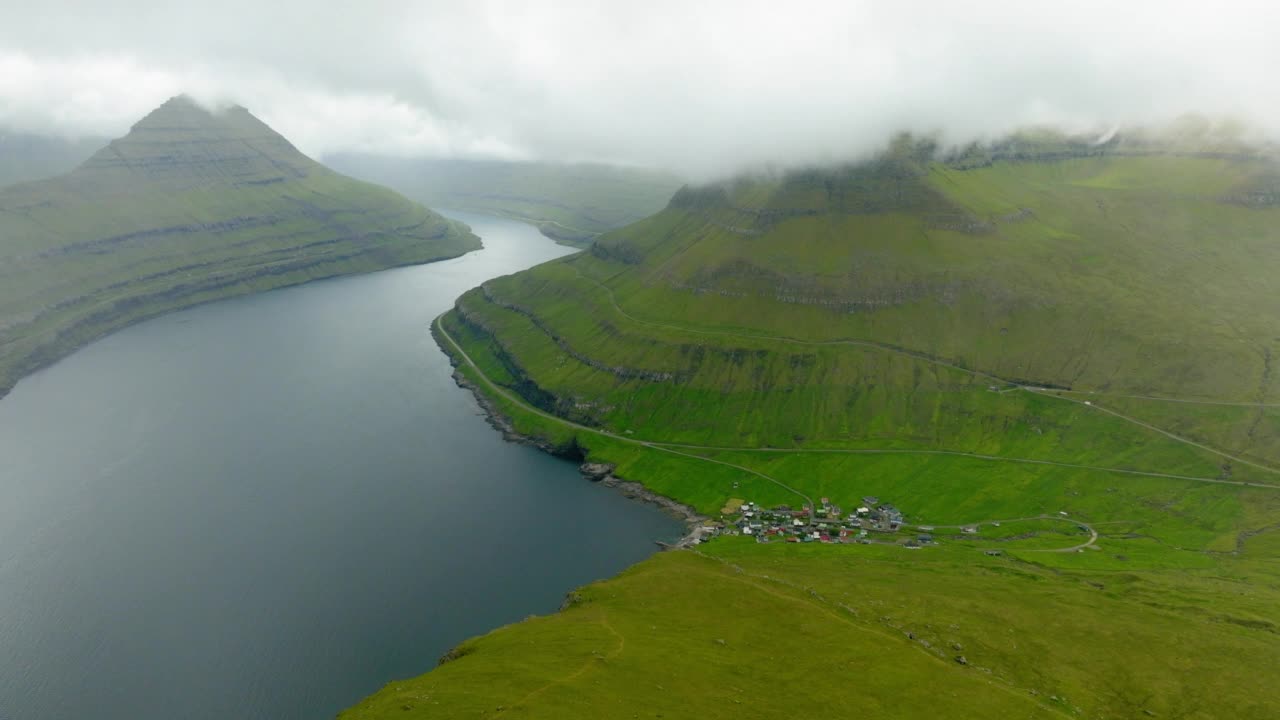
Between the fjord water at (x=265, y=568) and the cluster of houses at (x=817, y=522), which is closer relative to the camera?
the fjord water at (x=265, y=568)

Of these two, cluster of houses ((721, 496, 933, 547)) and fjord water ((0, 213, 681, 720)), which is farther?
cluster of houses ((721, 496, 933, 547))

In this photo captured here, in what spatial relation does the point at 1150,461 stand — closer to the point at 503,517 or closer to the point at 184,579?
the point at 503,517

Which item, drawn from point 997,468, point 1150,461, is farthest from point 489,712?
point 1150,461

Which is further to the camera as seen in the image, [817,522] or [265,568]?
[817,522]

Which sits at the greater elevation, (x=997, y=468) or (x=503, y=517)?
(x=997, y=468)

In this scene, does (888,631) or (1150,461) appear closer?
(888,631)

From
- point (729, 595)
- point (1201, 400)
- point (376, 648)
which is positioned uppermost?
point (1201, 400)

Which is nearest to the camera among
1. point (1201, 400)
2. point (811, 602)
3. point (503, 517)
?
point (811, 602)

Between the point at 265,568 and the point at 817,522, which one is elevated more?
the point at 817,522
